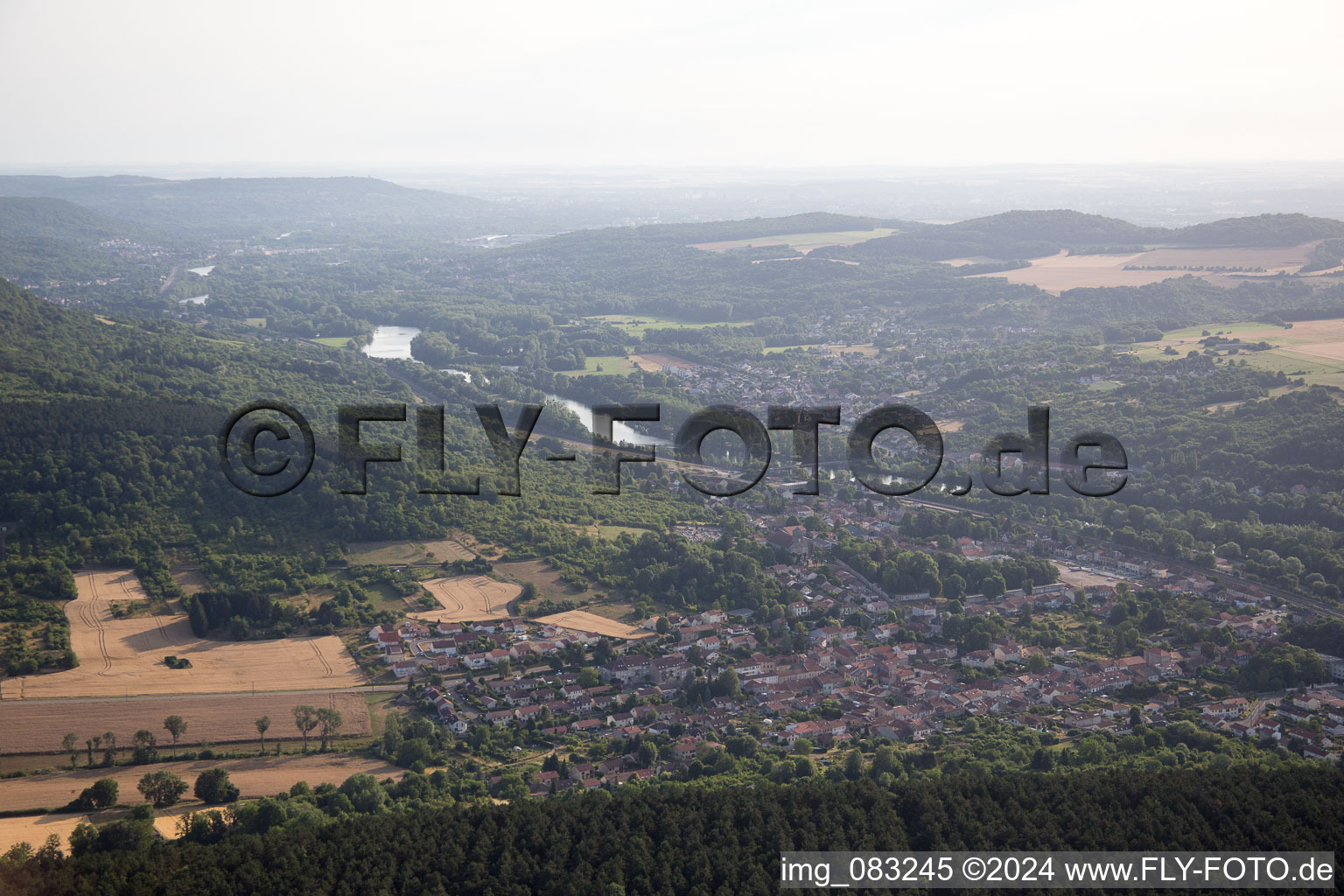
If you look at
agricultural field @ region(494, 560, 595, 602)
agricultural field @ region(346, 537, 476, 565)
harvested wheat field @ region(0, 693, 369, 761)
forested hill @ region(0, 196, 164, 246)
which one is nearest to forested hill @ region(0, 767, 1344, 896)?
harvested wheat field @ region(0, 693, 369, 761)

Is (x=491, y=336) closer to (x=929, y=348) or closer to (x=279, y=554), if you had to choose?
(x=929, y=348)

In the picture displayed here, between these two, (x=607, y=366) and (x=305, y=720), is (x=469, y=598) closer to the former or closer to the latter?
(x=305, y=720)

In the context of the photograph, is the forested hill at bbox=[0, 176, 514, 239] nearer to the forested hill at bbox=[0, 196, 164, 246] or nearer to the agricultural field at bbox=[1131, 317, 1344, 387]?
the forested hill at bbox=[0, 196, 164, 246]

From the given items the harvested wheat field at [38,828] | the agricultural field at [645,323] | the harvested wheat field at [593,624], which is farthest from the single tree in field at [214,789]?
the agricultural field at [645,323]

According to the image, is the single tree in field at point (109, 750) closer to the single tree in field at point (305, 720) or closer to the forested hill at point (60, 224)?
the single tree in field at point (305, 720)

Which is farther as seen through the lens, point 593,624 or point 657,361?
point 657,361

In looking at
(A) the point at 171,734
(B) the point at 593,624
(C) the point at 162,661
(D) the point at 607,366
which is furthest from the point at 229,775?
(D) the point at 607,366
